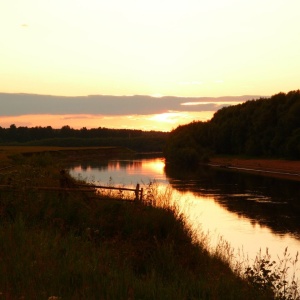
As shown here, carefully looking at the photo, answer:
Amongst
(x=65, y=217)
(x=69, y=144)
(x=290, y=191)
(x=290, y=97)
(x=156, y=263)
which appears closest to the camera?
(x=156, y=263)

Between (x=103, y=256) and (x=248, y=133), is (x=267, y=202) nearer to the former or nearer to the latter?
(x=103, y=256)

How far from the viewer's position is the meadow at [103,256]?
676 centimetres

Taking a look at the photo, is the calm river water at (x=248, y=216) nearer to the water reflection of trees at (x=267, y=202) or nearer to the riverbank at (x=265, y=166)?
the water reflection of trees at (x=267, y=202)

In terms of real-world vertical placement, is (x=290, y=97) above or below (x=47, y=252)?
above

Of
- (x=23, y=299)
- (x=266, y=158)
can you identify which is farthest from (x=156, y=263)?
(x=266, y=158)

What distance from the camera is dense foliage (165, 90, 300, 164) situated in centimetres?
8522

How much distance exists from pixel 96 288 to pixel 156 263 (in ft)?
13.8

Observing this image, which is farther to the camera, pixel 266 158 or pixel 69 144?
pixel 69 144

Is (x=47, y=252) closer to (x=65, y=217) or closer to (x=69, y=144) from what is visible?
(x=65, y=217)

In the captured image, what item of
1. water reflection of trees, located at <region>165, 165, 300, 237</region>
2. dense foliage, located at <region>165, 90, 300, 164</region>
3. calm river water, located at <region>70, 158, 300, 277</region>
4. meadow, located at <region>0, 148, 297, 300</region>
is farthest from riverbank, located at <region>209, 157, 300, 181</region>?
meadow, located at <region>0, 148, 297, 300</region>

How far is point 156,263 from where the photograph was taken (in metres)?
10.7

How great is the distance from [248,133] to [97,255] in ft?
315

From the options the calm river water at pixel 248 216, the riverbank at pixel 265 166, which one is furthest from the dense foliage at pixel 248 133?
the calm river water at pixel 248 216

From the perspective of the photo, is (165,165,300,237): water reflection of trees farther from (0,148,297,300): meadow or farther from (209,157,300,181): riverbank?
(209,157,300,181): riverbank
